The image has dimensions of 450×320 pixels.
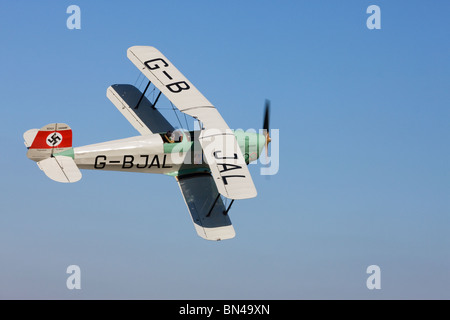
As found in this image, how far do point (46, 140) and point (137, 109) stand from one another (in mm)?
3508

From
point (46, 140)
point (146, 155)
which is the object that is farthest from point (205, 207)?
point (46, 140)

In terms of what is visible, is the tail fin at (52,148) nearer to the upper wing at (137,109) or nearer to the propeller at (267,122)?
the upper wing at (137,109)

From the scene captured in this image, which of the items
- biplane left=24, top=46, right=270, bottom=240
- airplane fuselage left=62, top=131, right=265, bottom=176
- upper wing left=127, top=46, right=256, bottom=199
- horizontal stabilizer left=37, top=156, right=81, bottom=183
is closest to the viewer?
upper wing left=127, top=46, right=256, bottom=199

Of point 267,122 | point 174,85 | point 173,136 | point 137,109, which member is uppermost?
point 174,85

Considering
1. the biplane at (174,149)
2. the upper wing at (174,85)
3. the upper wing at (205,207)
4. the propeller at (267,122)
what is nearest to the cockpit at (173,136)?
the biplane at (174,149)

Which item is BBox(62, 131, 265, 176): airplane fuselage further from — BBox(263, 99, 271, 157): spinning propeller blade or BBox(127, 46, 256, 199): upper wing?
BBox(263, 99, 271, 157): spinning propeller blade

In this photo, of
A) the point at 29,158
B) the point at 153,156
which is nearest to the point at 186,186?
the point at 153,156

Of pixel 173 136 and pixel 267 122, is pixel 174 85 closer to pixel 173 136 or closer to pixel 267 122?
pixel 173 136

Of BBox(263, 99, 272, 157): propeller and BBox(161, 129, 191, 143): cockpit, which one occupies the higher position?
BBox(263, 99, 272, 157): propeller

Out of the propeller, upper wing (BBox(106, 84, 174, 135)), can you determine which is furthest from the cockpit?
the propeller

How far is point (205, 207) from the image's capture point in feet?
66.4

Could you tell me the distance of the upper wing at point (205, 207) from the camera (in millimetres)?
19500

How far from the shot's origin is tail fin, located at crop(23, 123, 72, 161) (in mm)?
19516

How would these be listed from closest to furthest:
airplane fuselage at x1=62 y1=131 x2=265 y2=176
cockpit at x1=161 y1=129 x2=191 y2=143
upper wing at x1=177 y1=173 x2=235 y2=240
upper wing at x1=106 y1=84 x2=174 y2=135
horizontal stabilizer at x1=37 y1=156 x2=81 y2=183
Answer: horizontal stabilizer at x1=37 y1=156 x2=81 y2=183 < upper wing at x1=177 y1=173 x2=235 y2=240 < airplane fuselage at x1=62 y1=131 x2=265 y2=176 < cockpit at x1=161 y1=129 x2=191 y2=143 < upper wing at x1=106 y1=84 x2=174 y2=135
